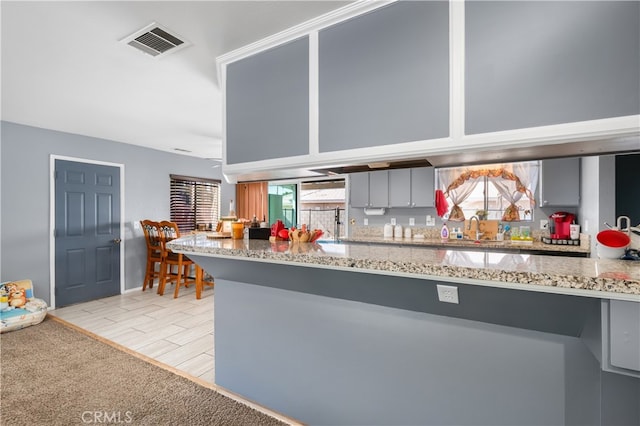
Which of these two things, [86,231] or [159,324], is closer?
[159,324]

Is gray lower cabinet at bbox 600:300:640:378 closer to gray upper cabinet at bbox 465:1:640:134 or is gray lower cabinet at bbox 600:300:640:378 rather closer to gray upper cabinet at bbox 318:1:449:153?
gray upper cabinet at bbox 465:1:640:134

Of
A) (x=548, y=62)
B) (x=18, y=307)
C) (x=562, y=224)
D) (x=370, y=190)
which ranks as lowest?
(x=18, y=307)

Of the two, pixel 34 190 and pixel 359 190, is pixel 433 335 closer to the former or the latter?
pixel 359 190

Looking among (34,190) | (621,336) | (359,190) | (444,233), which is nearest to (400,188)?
(359,190)

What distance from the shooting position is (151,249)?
5062 mm

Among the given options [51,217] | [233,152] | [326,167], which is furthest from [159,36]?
[51,217]

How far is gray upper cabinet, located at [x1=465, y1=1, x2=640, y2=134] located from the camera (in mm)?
1095

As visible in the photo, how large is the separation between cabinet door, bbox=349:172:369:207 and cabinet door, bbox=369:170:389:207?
65mm

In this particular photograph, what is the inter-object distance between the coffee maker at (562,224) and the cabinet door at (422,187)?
142 centimetres

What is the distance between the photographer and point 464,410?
4.58ft

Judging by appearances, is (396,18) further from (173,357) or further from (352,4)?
(173,357)

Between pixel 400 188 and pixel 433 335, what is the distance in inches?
130

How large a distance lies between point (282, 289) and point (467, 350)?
1.05m

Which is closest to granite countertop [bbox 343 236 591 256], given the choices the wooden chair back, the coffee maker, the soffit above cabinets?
the coffee maker
